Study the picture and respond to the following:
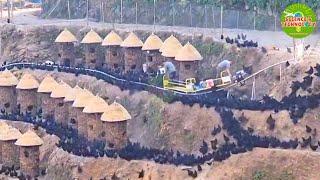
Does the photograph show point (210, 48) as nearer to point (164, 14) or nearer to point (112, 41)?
point (112, 41)

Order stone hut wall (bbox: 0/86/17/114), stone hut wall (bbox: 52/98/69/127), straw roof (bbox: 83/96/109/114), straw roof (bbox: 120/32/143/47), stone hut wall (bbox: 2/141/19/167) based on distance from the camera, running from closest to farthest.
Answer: straw roof (bbox: 83/96/109/114) → stone hut wall (bbox: 2/141/19/167) → stone hut wall (bbox: 52/98/69/127) → straw roof (bbox: 120/32/143/47) → stone hut wall (bbox: 0/86/17/114)

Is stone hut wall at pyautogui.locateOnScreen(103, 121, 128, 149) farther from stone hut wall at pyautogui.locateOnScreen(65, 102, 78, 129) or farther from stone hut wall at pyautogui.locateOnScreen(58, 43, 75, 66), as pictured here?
stone hut wall at pyautogui.locateOnScreen(58, 43, 75, 66)

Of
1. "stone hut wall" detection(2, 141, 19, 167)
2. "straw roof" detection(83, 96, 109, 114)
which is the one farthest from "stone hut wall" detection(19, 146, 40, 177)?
"straw roof" detection(83, 96, 109, 114)

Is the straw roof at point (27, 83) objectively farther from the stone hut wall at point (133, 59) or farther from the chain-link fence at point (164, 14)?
the chain-link fence at point (164, 14)

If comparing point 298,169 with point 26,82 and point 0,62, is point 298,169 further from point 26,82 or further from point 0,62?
point 0,62

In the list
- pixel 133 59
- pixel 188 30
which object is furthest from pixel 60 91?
pixel 188 30

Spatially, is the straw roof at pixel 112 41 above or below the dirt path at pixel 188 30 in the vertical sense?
below

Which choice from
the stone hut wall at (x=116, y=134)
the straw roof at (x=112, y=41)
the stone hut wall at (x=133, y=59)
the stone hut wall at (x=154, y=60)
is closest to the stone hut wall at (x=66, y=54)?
the straw roof at (x=112, y=41)
